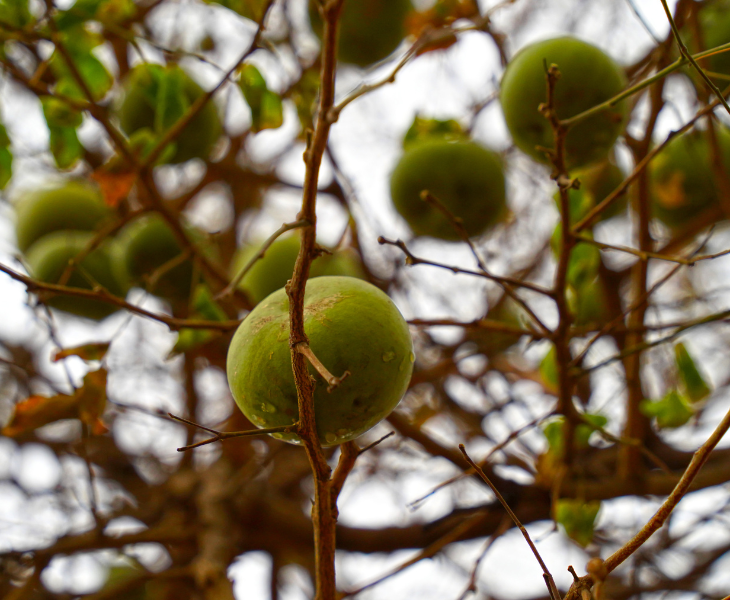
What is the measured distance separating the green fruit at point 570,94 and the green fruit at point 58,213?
171cm

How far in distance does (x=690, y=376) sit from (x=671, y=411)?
14cm

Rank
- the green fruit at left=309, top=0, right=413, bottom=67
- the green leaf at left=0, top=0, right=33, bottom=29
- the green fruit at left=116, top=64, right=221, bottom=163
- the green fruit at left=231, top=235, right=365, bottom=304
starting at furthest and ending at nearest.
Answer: the green fruit at left=309, top=0, right=413, bottom=67 < the green fruit at left=231, top=235, right=365, bottom=304 < the green fruit at left=116, top=64, right=221, bottom=163 < the green leaf at left=0, top=0, right=33, bottom=29

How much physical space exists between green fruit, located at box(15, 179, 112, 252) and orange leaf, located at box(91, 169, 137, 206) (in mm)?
698

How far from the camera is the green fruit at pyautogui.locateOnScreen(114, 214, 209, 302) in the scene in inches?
88.4

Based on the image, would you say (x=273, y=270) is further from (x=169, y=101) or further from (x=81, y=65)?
(x=81, y=65)

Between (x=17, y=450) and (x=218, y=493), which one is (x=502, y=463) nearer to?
(x=218, y=493)

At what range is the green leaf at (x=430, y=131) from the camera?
2.18 metres

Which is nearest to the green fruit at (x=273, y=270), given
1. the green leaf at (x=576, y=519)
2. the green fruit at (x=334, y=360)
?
the green leaf at (x=576, y=519)

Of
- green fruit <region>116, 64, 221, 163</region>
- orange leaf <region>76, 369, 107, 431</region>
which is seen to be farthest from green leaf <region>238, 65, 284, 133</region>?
orange leaf <region>76, 369, 107, 431</region>

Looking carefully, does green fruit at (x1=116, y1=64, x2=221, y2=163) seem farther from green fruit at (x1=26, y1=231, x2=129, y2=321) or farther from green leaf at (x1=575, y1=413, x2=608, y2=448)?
green leaf at (x1=575, y1=413, x2=608, y2=448)

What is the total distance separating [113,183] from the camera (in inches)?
74.5

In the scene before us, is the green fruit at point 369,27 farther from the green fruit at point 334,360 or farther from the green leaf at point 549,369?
the green fruit at point 334,360

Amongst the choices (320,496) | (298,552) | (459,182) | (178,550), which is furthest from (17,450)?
(320,496)

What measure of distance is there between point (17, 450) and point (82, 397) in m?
2.53
